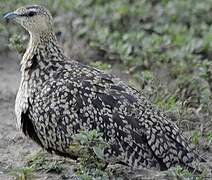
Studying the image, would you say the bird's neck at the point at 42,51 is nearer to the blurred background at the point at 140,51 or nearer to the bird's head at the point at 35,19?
the bird's head at the point at 35,19

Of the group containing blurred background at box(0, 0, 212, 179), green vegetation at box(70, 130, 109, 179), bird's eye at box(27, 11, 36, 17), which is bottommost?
green vegetation at box(70, 130, 109, 179)

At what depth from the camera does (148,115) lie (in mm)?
6598

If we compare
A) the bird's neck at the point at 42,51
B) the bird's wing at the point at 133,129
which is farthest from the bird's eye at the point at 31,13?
the bird's wing at the point at 133,129

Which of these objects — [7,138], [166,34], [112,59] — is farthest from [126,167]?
[166,34]

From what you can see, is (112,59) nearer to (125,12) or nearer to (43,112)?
(125,12)

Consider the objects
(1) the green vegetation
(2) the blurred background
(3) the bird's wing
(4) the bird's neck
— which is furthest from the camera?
(2) the blurred background

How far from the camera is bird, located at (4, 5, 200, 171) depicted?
6.46m

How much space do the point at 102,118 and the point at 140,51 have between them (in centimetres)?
264

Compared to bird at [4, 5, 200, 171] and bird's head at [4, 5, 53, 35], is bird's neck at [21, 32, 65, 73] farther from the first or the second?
bird at [4, 5, 200, 171]

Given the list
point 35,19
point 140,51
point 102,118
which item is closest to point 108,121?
point 102,118

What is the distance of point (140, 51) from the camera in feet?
29.6

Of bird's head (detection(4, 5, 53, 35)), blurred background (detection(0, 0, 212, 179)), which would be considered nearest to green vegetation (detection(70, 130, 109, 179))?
blurred background (detection(0, 0, 212, 179))

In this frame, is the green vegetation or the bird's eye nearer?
the green vegetation

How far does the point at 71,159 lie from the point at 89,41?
9.21 ft
